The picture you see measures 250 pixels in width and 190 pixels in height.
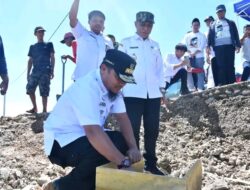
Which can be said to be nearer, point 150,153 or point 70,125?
point 70,125

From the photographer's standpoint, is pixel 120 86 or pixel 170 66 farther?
pixel 170 66

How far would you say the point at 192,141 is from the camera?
6.18 m

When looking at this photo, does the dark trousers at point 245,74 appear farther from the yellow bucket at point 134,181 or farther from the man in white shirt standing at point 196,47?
the yellow bucket at point 134,181

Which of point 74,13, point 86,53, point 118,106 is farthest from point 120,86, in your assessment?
point 86,53

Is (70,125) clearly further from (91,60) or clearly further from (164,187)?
(91,60)

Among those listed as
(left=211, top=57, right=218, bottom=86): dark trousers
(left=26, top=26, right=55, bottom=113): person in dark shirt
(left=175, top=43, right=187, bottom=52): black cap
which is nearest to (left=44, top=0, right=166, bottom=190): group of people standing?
(left=26, top=26, right=55, bottom=113): person in dark shirt

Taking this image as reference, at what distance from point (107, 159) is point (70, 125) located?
0.33 meters

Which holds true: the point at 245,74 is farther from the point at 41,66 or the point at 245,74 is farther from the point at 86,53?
the point at 86,53

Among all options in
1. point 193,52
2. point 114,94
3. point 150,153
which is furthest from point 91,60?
point 193,52

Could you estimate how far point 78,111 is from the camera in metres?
2.80

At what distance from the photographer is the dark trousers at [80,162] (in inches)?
112

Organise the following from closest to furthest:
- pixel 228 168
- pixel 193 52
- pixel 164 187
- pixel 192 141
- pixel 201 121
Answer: pixel 164 187
pixel 228 168
pixel 192 141
pixel 201 121
pixel 193 52

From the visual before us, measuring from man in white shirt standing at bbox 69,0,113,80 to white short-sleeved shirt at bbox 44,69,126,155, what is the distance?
68.7 inches

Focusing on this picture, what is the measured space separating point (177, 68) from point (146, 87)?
119 inches
